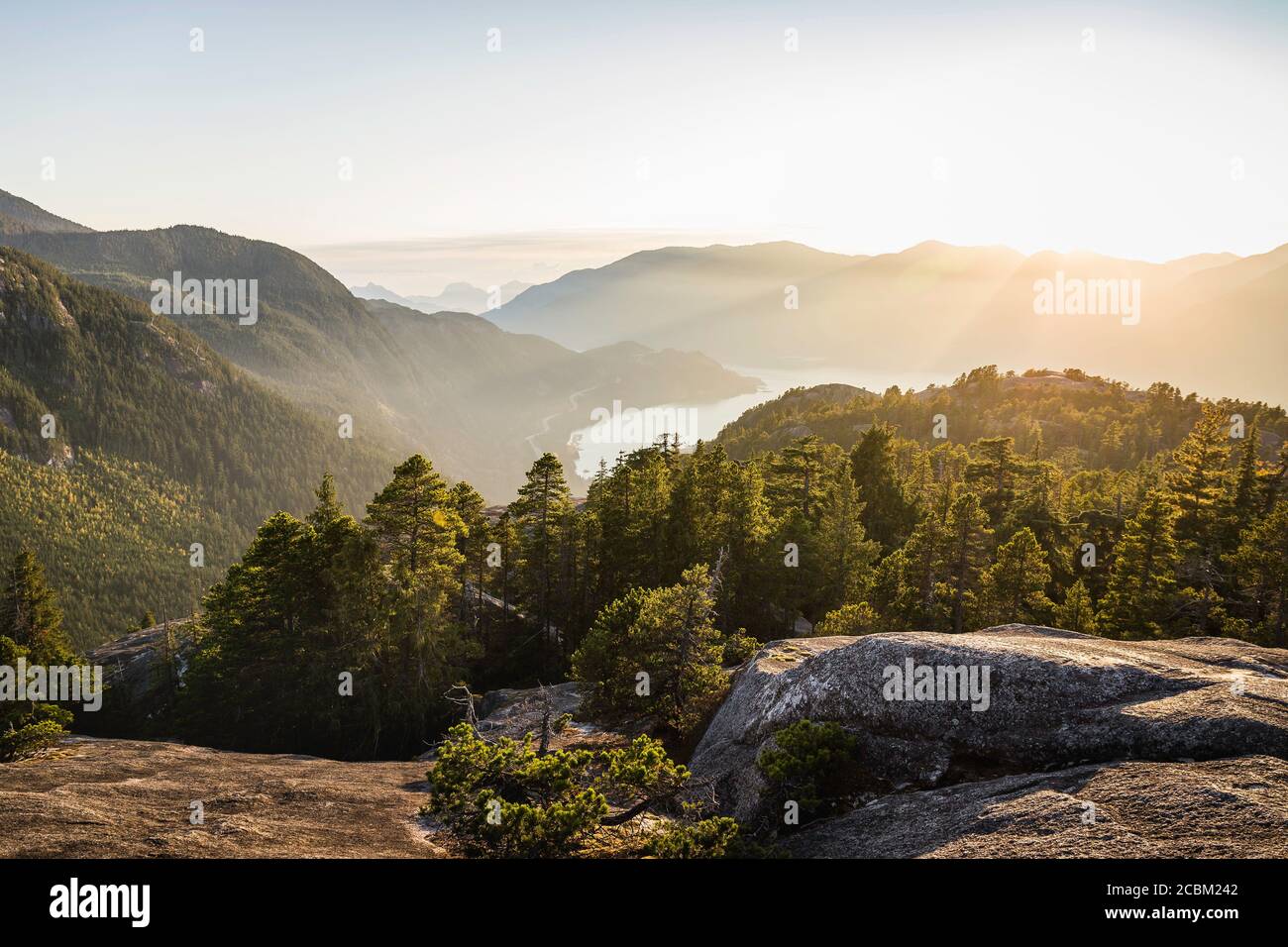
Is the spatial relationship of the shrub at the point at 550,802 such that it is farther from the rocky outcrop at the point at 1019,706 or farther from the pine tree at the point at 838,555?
the pine tree at the point at 838,555

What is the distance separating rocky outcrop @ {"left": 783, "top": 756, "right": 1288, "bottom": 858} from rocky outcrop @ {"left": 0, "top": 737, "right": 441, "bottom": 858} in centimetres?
1085

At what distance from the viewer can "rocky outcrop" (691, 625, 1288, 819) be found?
15305 millimetres

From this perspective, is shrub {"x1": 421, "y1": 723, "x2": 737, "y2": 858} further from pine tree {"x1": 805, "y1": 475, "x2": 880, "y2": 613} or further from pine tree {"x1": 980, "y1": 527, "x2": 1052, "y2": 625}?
pine tree {"x1": 805, "y1": 475, "x2": 880, "y2": 613}

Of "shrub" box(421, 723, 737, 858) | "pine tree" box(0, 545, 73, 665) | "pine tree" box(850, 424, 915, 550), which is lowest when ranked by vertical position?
"pine tree" box(0, 545, 73, 665)

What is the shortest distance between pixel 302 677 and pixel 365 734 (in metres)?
5.62

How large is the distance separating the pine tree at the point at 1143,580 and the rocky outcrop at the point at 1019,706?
16.8m

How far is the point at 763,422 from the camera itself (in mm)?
163250

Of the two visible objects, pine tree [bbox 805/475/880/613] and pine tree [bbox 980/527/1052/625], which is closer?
pine tree [bbox 980/527/1052/625]

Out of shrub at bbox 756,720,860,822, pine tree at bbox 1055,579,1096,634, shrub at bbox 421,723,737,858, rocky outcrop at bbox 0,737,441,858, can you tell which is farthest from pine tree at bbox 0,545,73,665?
pine tree at bbox 1055,579,1096,634

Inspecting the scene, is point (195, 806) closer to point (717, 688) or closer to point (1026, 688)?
point (717, 688)

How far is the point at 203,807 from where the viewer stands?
1855 centimetres

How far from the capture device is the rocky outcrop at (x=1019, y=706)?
15305 millimetres
